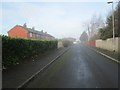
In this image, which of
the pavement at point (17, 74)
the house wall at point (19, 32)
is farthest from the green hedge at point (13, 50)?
the house wall at point (19, 32)

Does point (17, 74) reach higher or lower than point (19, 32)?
lower

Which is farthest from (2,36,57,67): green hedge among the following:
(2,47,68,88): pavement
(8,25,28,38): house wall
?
(8,25,28,38): house wall

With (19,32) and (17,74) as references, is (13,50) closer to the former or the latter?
(17,74)

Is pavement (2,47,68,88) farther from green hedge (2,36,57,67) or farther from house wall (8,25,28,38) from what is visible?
house wall (8,25,28,38)

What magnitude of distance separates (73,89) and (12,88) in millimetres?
2321

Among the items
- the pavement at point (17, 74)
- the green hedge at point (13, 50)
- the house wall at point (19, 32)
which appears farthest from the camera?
the house wall at point (19, 32)

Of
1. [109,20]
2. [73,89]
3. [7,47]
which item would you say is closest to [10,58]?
[7,47]

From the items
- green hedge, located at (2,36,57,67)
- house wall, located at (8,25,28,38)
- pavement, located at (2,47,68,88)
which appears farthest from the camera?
house wall, located at (8,25,28,38)

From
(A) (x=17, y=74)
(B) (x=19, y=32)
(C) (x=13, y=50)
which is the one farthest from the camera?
(B) (x=19, y=32)

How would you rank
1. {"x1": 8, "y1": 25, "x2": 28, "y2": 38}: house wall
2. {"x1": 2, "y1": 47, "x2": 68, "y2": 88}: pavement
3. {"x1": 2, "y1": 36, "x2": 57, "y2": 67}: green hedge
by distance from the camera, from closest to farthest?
{"x1": 2, "y1": 47, "x2": 68, "y2": 88}: pavement → {"x1": 2, "y1": 36, "x2": 57, "y2": 67}: green hedge → {"x1": 8, "y1": 25, "x2": 28, "y2": 38}: house wall

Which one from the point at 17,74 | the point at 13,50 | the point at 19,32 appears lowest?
the point at 17,74

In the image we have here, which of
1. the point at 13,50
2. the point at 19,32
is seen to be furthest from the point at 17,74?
the point at 19,32

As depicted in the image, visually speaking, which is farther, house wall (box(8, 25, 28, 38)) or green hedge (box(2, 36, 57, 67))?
house wall (box(8, 25, 28, 38))

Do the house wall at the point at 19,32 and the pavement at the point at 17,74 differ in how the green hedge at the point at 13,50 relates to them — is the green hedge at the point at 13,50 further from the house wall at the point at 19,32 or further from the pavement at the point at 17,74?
the house wall at the point at 19,32
